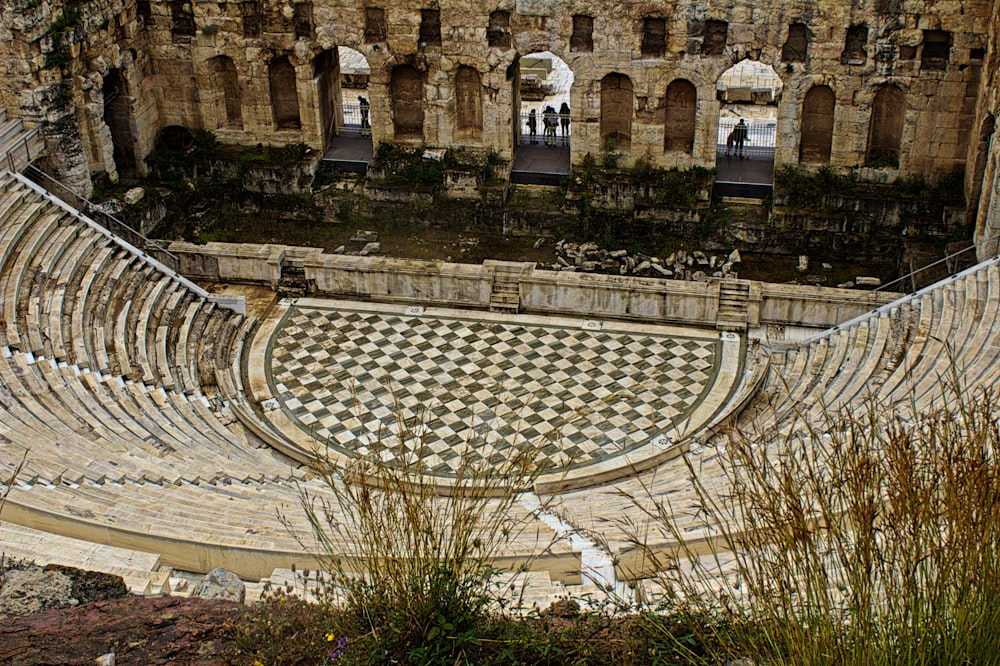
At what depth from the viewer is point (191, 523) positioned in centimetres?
1504

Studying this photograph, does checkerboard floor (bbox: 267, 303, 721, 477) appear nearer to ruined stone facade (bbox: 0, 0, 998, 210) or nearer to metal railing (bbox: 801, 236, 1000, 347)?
metal railing (bbox: 801, 236, 1000, 347)

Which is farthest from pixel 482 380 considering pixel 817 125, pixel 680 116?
pixel 817 125

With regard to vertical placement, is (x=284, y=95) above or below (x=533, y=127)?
above

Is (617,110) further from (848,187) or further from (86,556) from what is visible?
(86,556)

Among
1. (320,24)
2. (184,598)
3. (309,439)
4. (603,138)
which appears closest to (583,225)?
(603,138)

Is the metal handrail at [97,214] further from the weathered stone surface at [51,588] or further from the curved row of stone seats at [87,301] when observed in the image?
the weathered stone surface at [51,588]

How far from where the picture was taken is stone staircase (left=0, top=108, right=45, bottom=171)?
78.5ft

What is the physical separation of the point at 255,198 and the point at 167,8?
4969 millimetres

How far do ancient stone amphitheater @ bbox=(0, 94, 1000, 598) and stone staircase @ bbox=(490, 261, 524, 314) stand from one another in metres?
0.21

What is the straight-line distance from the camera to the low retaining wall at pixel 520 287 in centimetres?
2311

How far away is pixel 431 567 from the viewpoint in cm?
992

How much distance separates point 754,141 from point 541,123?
6.11 meters

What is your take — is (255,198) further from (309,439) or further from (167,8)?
(309,439)

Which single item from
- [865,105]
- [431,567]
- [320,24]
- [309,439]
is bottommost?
[309,439]
